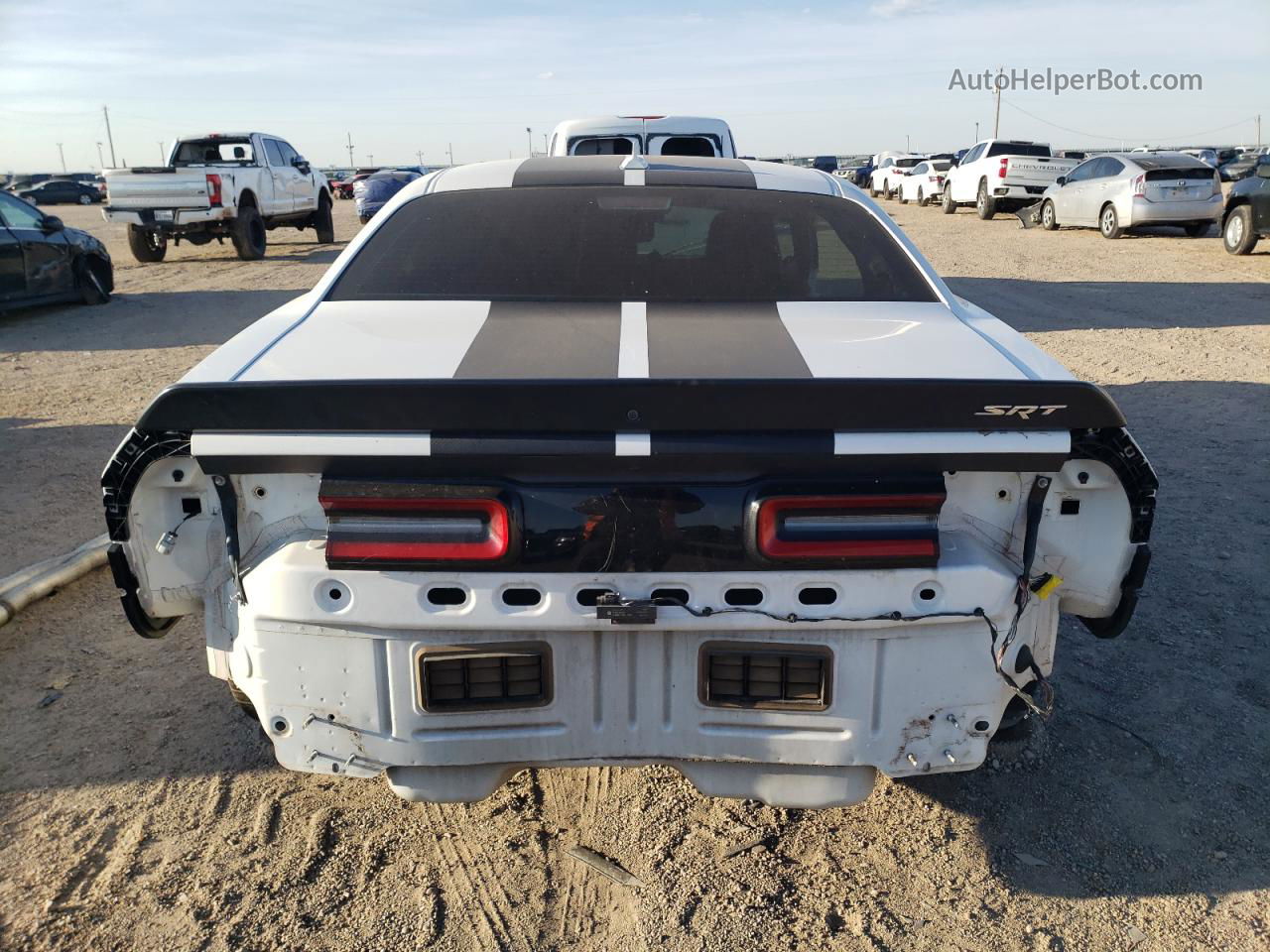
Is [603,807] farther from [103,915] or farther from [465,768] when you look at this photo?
[103,915]

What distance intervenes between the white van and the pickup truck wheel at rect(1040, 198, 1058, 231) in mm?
12511

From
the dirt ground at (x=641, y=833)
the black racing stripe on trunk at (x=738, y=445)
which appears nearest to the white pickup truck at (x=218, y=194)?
the dirt ground at (x=641, y=833)

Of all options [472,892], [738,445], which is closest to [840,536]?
[738,445]

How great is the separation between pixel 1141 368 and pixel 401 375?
7468 mm

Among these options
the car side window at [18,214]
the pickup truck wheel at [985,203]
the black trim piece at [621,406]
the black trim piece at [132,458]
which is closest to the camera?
the black trim piece at [621,406]

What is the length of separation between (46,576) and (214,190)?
12.6 meters

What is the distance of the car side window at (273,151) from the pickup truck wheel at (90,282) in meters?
5.57

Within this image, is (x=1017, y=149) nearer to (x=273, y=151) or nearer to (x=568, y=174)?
(x=273, y=151)

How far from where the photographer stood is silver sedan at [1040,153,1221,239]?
16.2 meters

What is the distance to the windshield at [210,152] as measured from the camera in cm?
1725

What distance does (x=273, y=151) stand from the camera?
17625 mm

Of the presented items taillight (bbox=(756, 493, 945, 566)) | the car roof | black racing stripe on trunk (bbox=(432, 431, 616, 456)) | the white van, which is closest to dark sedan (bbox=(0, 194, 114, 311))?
the white van

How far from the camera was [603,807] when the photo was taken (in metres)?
2.84

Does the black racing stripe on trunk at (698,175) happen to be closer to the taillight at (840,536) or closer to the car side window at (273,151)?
the taillight at (840,536)
